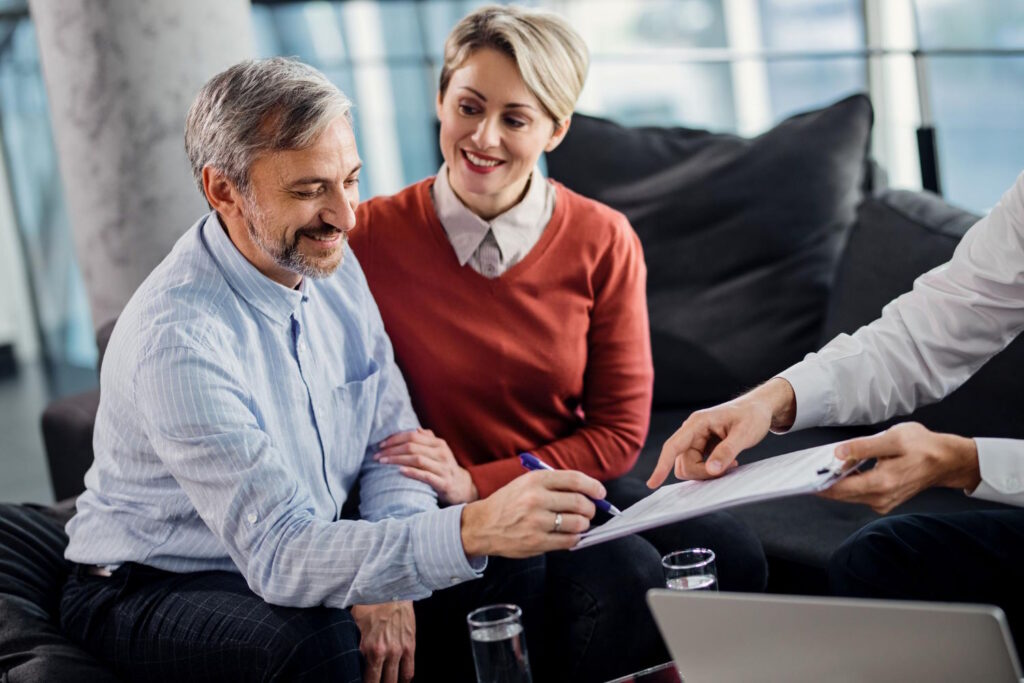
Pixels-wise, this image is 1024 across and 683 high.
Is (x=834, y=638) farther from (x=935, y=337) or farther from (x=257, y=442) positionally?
(x=935, y=337)

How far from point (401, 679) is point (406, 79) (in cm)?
456

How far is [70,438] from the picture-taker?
223 centimetres

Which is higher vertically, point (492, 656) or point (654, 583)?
point (492, 656)

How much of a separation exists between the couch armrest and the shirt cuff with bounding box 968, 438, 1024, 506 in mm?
1495

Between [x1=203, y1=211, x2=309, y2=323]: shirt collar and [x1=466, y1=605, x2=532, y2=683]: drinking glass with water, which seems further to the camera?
[x1=203, y1=211, x2=309, y2=323]: shirt collar

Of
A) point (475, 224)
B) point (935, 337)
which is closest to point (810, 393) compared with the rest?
point (935, 337)

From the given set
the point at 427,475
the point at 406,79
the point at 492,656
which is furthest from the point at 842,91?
the point at 492,656

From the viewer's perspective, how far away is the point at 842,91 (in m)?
5.50

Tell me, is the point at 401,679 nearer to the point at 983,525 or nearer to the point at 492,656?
the point at 492,656

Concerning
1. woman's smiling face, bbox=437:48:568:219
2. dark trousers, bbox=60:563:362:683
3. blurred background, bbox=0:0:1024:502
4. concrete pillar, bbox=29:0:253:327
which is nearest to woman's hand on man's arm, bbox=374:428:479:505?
dark trousers, bbox=60:563:362:683

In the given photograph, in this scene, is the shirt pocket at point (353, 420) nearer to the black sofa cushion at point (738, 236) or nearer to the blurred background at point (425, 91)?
the black sofa cushion at point (738, 236)

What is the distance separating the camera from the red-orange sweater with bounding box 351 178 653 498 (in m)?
2.03

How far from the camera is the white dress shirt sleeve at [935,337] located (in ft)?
5.83

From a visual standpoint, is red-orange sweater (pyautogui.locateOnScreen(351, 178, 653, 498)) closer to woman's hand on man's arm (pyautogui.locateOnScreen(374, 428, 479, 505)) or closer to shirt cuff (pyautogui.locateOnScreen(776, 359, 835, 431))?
woman's hand on man's arm (pyautogui.locateOnScreen(374, 428, 479, 505))
